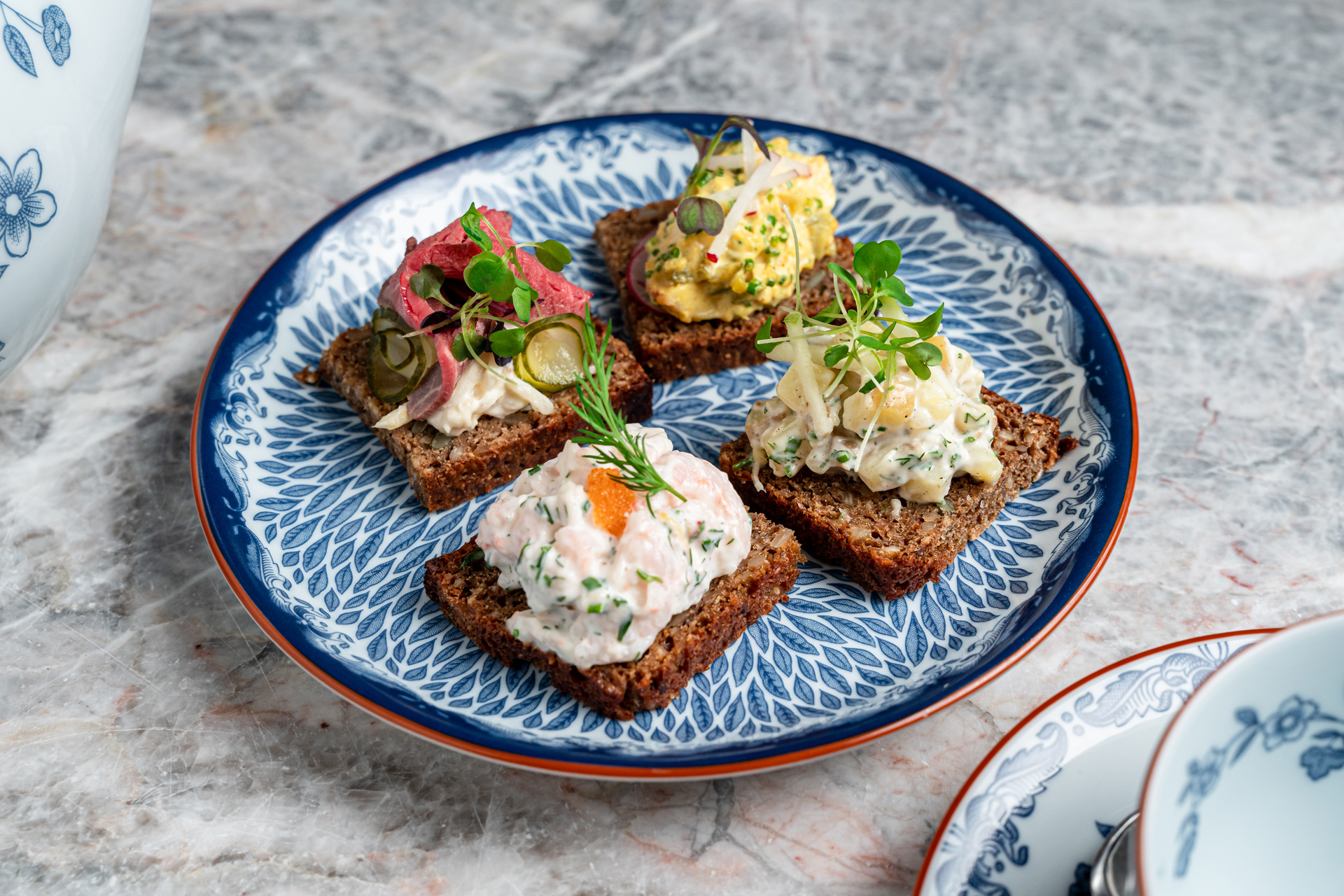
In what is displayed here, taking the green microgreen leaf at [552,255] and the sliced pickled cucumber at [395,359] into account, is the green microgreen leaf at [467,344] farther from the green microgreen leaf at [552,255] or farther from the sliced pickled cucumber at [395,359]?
the green microgreen leaf at [552,255]

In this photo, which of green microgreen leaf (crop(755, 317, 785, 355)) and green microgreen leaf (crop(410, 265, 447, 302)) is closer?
green microgreen leaf (crop(755, 317, 785, 355))

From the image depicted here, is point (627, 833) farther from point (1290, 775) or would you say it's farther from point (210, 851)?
point (1290, 775)

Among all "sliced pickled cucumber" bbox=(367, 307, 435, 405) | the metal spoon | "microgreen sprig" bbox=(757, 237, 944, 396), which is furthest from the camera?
"sliced pickled cucumber" bbox=(367, 307, 435, 405)

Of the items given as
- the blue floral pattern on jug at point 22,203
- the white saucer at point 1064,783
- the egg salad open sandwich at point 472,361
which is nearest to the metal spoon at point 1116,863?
the white saucer at point 1064,783

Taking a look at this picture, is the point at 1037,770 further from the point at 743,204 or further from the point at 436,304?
the point at 436,304

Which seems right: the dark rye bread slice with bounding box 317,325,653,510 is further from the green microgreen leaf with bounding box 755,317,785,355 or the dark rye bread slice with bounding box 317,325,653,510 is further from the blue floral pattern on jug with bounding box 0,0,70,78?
the blue floral pattern on jug with bounding box 0,0,70,78

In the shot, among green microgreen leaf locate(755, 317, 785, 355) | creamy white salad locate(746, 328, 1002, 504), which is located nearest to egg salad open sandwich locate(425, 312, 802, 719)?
creamy white salad locate(746, 328, 1002, 504)

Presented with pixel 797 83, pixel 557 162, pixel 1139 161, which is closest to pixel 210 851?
pixel 557 162

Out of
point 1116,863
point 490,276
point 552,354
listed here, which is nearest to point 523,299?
point 490,276
